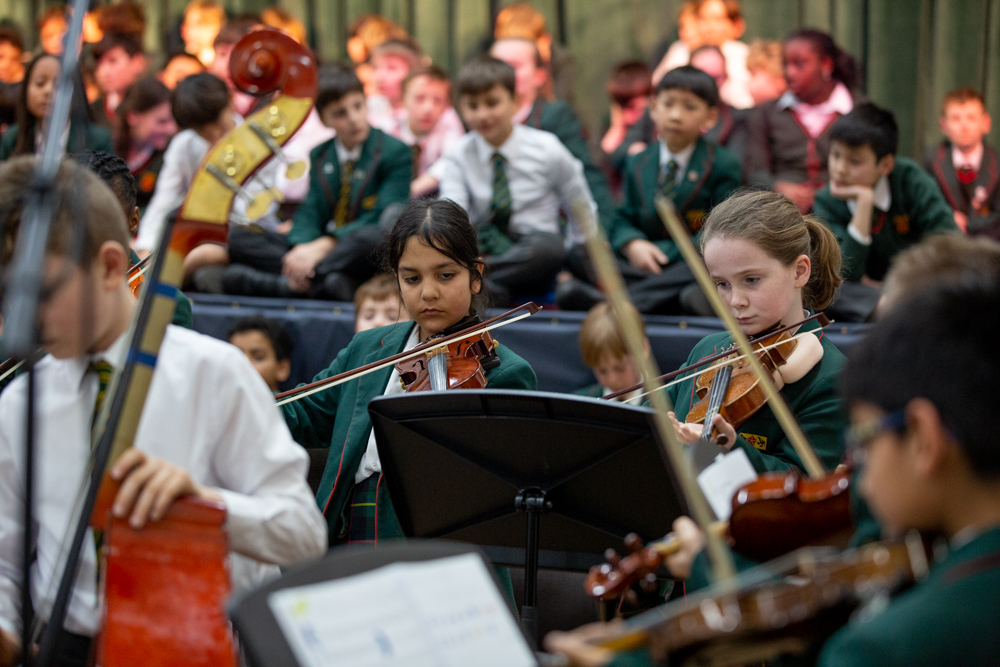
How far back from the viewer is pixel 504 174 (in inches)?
157

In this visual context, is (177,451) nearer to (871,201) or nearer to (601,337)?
(601,337)

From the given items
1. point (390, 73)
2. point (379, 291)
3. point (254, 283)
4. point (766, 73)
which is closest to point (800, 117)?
point (766, 73)

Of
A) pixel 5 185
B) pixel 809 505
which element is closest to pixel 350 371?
pixel 5 185

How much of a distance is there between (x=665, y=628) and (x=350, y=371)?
4.36 ft

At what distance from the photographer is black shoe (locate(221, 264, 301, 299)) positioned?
4.15 metres

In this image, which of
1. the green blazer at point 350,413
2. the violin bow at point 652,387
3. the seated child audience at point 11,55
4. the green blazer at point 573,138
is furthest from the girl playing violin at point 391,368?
the seated child audience at point 11,55

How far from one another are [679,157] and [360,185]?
1.29 meters

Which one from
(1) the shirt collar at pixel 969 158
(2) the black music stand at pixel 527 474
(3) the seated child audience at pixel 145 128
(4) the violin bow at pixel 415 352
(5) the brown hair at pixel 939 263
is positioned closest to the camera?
(5) the brown hair at pixel 939 263

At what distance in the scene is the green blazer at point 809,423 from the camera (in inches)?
76.1

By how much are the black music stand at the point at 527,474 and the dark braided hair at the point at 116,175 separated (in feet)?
2.61

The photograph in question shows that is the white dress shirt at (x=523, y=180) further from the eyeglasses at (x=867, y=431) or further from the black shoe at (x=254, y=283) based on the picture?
the eyeglasses at (x=867, y=431)

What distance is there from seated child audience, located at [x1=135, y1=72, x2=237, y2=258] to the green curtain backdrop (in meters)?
2.65

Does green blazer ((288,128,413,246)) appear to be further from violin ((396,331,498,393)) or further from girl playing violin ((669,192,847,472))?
girl playing violin ((669,192,847,472))

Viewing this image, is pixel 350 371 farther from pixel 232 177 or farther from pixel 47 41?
pixel 47 41
